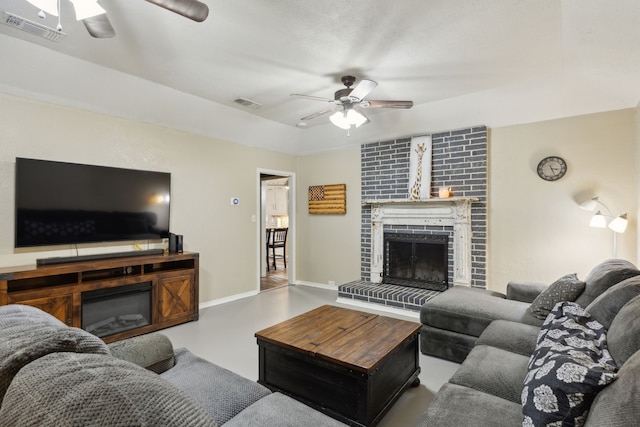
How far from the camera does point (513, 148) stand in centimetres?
423

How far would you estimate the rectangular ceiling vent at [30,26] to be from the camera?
2.40 m

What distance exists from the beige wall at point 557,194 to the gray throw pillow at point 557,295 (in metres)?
1.55

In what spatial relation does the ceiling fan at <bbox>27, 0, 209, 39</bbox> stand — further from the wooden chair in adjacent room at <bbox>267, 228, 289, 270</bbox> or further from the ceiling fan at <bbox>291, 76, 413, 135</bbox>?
the wooden chair in adjacent room at <bbox>267, 228, 289, 270</bbox>

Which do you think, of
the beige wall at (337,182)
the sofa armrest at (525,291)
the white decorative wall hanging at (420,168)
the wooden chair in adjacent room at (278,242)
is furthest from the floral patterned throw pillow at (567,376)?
the wooden chair in adjacent room at (278,242)

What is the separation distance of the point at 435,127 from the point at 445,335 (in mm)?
2967

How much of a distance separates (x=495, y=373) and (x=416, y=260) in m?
3.22

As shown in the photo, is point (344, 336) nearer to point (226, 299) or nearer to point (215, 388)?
point (215, 388)

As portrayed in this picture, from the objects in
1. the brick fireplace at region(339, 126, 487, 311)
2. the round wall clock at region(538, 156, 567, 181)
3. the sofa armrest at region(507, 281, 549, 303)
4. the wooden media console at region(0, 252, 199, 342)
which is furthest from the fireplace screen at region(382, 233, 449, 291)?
the wooden media console at region(0, 252, 199, 342)

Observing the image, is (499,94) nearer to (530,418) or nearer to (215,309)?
(530,418)

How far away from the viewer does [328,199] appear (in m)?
5.80

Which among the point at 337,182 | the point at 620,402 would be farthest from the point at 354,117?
the point at 620,402

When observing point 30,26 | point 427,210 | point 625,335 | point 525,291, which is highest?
point 30,26

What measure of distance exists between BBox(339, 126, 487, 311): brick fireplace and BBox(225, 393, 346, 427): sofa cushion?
3.11 meters

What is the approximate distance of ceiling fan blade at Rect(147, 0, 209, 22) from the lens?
66.5 inches
